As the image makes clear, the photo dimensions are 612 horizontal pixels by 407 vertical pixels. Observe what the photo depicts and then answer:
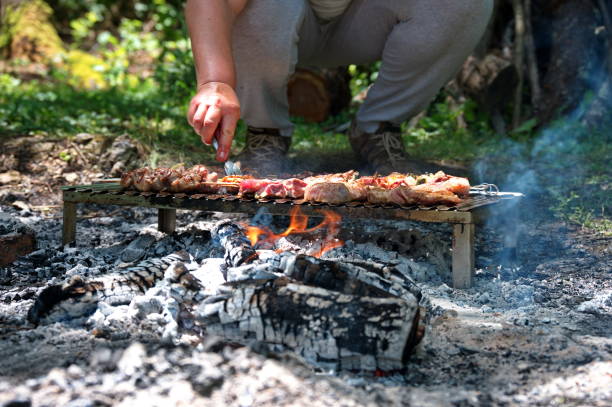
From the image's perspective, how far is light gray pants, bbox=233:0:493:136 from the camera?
3.99 m

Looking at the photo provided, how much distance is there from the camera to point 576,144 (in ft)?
19.1

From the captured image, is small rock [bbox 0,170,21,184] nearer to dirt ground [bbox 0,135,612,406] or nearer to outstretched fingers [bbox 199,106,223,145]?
dirt ground [bbox 0,135,612,406]

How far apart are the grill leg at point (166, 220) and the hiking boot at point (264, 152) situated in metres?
0.64

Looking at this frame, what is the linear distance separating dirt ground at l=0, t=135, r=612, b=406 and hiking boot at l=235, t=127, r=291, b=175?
0.90 metres

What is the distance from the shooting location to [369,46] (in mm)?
4543

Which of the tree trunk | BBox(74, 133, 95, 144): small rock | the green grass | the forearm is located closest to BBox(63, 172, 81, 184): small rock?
BBox(74, 133, 95, 144): small rock

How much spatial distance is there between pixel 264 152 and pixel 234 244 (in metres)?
1.52

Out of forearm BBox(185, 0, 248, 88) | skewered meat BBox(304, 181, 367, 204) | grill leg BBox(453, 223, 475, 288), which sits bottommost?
grill leg BBox(453, 223, 475, 288)

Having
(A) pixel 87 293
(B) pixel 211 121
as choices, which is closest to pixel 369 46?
(B) pixel 211 121

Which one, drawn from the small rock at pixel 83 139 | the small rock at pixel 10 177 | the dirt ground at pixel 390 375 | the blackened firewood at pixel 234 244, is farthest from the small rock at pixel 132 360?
the small rock at pixel 83 139

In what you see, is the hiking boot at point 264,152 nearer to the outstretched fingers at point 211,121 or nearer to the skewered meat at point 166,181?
the skewered meat at point 166,181

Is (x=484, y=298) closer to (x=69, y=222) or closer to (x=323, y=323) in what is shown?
(x=323, y=323)

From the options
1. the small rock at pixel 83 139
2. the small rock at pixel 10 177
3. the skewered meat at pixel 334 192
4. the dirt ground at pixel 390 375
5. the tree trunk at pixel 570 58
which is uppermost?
the tree trunk at pixel 570 58

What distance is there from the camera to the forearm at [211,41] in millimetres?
3062
